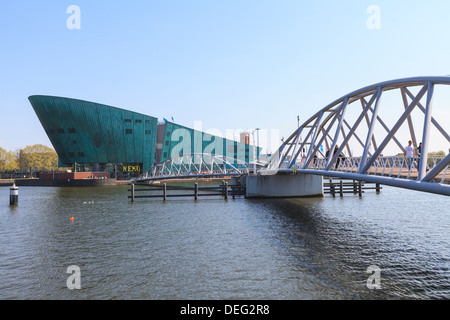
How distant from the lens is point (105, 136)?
94.4 m

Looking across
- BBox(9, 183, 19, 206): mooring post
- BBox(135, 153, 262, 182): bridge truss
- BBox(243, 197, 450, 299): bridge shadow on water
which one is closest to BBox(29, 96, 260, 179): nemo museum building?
BBox(135, 153, 262, 182): bridge truss

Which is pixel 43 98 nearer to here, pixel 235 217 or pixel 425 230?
pixel 235 217

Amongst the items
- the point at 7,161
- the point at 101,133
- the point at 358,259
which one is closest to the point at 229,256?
the point at 358,259

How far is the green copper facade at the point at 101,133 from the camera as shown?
9106cm

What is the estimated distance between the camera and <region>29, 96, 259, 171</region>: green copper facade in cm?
9106

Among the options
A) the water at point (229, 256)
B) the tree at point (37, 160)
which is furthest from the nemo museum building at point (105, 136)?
the water at point (229, 256)

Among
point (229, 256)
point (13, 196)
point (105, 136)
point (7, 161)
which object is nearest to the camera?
point (229, 256)

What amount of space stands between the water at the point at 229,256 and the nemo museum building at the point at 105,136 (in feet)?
224

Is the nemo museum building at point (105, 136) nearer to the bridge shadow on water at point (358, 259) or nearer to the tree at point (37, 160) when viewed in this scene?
the tree at point (37, 160)

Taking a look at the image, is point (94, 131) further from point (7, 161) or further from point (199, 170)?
point (7, 161)

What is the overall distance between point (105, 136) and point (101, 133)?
1382mm

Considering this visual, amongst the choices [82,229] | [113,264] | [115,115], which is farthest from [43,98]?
[113,264]

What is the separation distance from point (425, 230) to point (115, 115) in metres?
86.5

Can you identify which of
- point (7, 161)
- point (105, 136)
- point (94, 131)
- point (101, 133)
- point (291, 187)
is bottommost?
point (291, 187)
